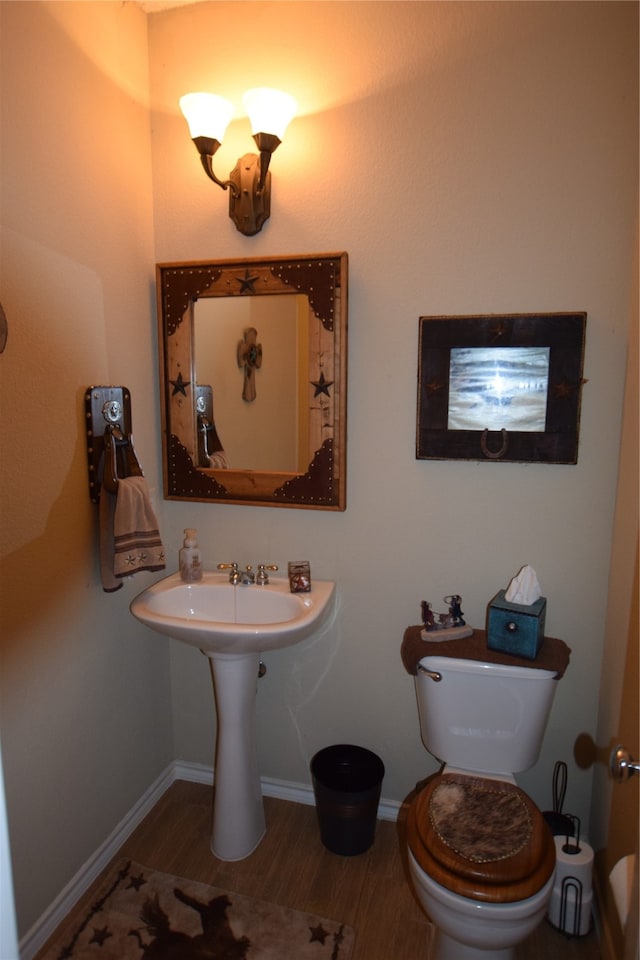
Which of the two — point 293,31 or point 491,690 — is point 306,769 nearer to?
point 491,690

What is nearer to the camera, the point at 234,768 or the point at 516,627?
the point at 516,627

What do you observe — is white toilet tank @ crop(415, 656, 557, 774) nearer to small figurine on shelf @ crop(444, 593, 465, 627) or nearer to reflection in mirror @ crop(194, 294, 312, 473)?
small figurine on shelf @ crop(444, 593, 465, 627)

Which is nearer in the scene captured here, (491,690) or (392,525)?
(491,690)

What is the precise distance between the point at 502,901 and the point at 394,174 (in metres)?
2.01

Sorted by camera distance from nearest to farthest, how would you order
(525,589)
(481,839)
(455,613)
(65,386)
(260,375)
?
(481,839)
(65,386)
(525,589)
(455,613)
(260,375)

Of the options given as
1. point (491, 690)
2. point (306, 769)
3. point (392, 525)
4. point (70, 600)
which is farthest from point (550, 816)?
point (70, 600)

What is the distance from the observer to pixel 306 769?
217cm

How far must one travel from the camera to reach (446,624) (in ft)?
6.06

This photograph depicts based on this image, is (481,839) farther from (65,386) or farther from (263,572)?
(65,386)

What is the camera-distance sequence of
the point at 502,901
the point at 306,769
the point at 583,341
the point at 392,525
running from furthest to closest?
the point at 306,769 → the point at 392,525 → the point at 583,341 → the point at 502,901

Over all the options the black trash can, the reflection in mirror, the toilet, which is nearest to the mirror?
the reflection in mirror

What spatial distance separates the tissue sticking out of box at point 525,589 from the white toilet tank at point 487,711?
0.66 feet

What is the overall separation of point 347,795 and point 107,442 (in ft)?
4.62

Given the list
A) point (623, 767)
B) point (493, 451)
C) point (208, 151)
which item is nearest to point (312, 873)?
point (623, 767)
